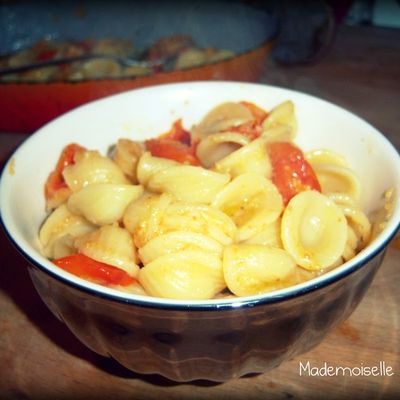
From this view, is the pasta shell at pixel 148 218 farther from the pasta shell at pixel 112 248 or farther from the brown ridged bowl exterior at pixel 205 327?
the brown ridged bowl exterior at pixel 205 327

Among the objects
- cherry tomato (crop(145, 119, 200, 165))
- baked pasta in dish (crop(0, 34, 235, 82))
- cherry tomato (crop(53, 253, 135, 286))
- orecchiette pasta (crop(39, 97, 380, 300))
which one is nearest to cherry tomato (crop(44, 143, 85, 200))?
orecchiette pasta (crop(39, 97, 380, 300))

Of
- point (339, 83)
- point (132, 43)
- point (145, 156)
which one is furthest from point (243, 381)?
point (132, 43)

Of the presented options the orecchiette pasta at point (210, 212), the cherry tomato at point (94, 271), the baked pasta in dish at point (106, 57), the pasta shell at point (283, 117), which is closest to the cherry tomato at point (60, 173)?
the orecchiette pasta at point (210, 212)

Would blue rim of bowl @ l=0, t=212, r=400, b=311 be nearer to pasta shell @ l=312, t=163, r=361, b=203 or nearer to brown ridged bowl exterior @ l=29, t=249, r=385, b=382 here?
brown ridged bowl exterior @ l=29, t=249, r=385, b=382

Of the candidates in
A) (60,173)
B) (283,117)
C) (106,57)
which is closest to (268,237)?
(283,117)

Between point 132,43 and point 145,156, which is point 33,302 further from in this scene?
point 132,43

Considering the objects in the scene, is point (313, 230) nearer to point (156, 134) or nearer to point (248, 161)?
point (248, 161)
